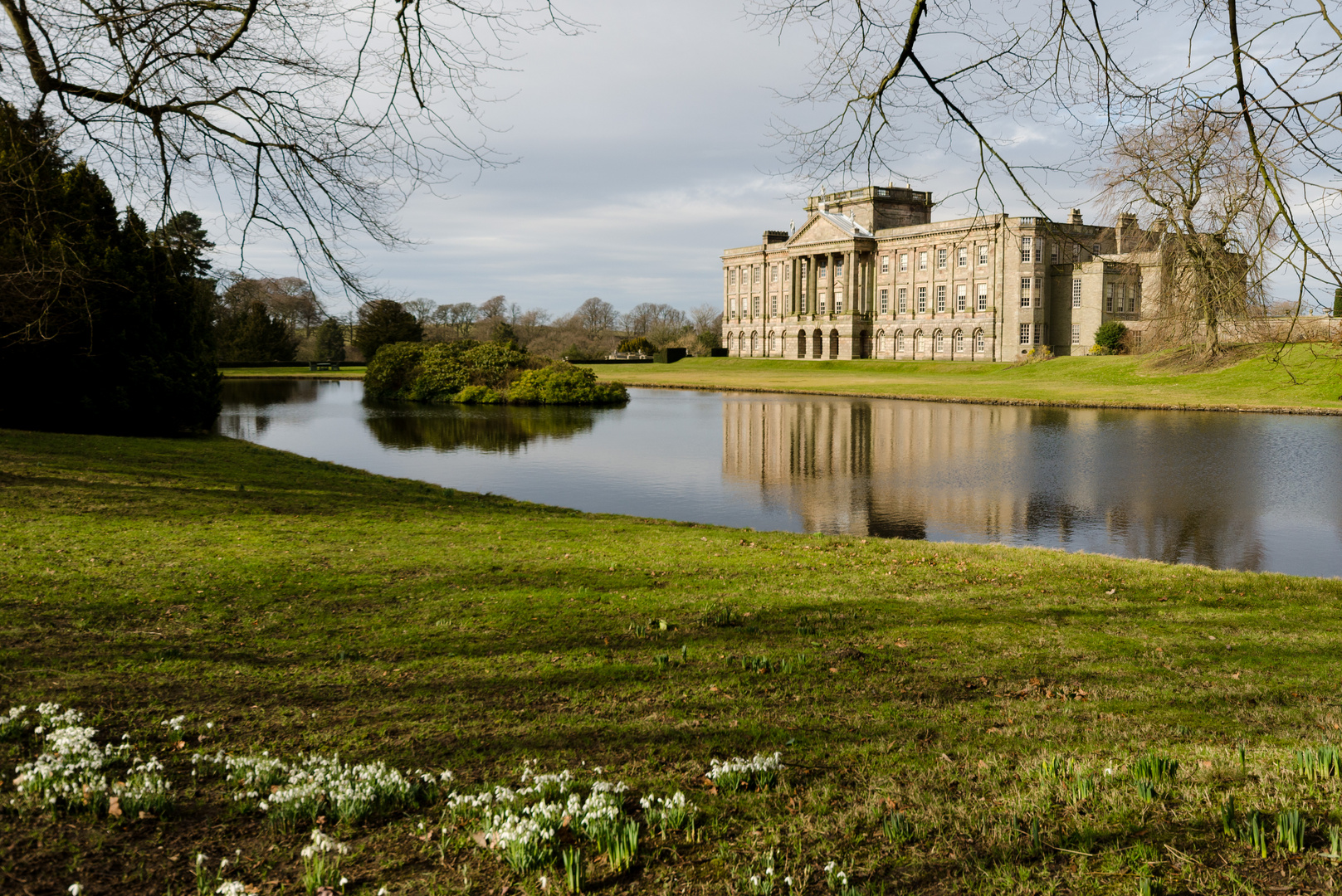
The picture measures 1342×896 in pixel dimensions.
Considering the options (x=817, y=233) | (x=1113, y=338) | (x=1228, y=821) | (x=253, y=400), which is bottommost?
(x=1228, y=821)

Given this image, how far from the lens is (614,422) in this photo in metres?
35.8

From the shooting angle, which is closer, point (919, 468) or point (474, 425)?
point (919, 468)

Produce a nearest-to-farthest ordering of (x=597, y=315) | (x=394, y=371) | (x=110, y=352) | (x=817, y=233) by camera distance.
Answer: (x=110, y=352)
(x=394, y=371)
(x=817, y=233)
(x=597, y=315)

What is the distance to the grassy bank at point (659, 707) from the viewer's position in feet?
10.9

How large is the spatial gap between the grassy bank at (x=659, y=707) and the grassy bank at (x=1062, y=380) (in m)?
21.5

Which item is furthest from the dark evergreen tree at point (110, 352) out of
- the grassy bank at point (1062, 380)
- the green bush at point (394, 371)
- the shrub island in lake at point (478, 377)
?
the grassy bank at point (1062, 380)

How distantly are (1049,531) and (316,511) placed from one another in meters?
11.4

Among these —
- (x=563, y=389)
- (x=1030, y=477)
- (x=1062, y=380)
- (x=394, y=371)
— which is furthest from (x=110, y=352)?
(x=1062, y=380)

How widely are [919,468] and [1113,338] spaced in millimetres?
45063

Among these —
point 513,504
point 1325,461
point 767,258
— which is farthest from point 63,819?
point 767,258

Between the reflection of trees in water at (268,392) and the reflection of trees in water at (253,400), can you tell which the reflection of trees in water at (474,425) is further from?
the reflection of trees in water at (268,392)

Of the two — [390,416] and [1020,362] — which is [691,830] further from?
[1020,362]

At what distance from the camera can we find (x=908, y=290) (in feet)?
266

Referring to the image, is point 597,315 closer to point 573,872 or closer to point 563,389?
point 563,389
